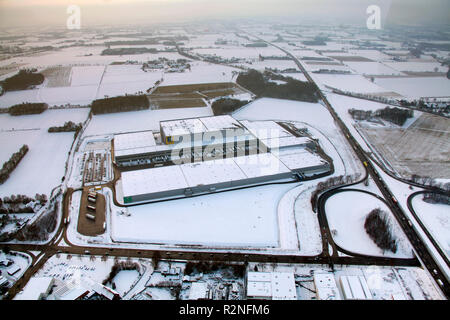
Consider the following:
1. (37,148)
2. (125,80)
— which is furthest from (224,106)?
(125,80)

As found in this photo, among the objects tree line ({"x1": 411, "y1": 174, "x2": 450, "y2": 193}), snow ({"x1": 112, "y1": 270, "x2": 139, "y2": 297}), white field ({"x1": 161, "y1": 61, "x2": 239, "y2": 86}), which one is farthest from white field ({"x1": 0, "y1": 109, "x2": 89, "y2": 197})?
tree line ({"x1": 411, "y1": 174, "x2": 450, "y2": 193})

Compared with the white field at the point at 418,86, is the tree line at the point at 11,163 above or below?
below

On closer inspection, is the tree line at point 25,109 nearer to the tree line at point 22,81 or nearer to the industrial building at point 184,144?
the tree line at point 22,81

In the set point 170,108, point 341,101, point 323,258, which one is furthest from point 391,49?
point 323,258

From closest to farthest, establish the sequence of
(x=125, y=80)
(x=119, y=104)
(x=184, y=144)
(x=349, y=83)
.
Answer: (x=184, y=144), (x=119, y=104), (x=125, y=80), (x=349, y=83)

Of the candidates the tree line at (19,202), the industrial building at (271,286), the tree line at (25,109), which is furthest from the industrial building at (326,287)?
the tree line at (25,109)

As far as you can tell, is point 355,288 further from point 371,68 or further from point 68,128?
point 371,68

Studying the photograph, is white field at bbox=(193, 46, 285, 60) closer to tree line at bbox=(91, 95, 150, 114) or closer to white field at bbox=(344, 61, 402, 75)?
white field at bbox=(344, 61, 402, 75)
